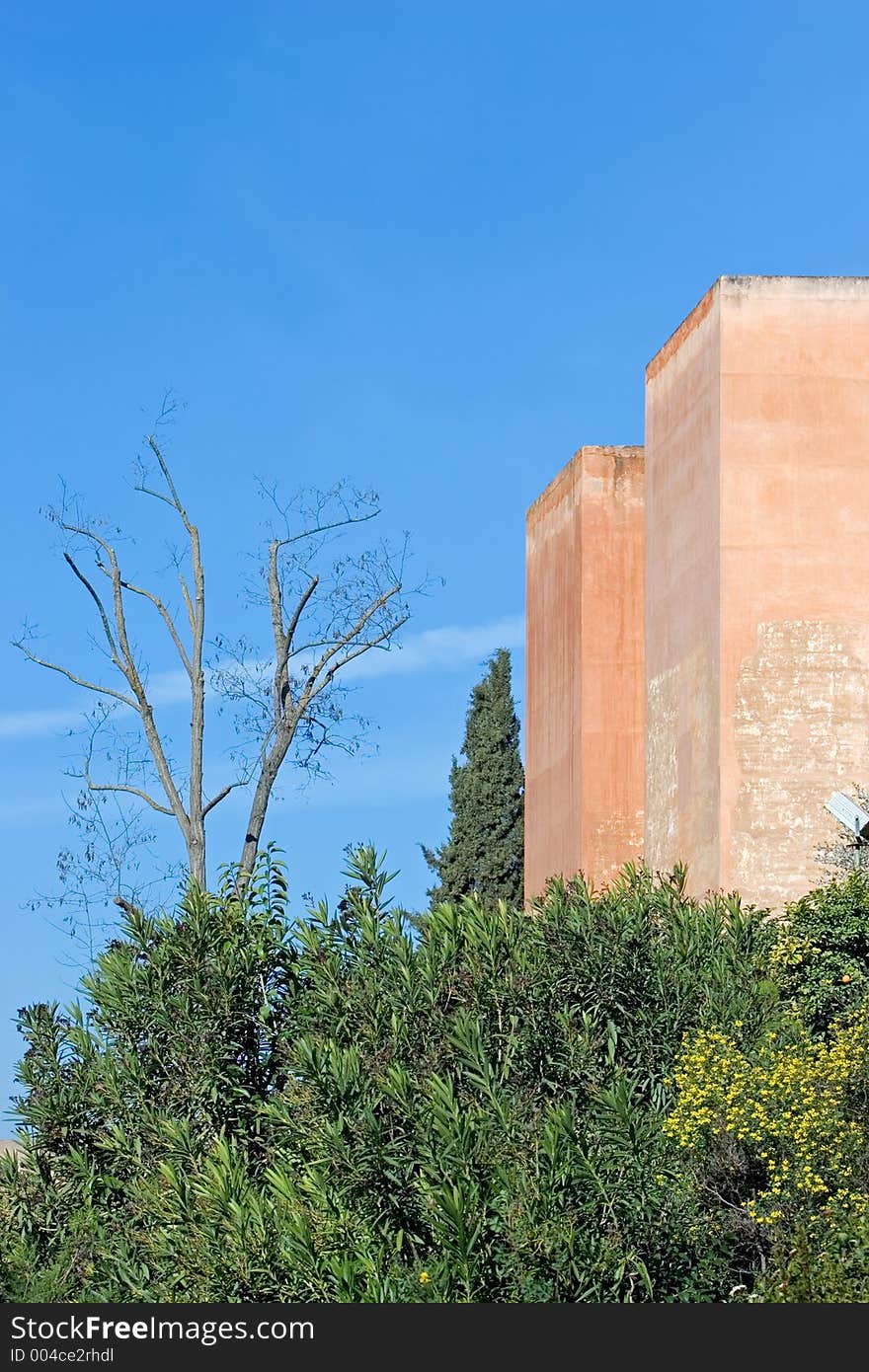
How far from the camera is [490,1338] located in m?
8.46

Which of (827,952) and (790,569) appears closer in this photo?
(827,952)

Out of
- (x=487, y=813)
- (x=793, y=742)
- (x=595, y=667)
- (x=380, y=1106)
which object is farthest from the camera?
(x=487, y=813)

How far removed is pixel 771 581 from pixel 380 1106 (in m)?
9.61

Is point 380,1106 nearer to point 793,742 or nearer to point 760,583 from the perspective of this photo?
point 793,742

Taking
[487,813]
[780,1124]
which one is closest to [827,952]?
[780,1124]

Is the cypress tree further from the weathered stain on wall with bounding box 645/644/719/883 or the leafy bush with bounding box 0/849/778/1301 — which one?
the leafy bush with bounding box 0/849/778/1301

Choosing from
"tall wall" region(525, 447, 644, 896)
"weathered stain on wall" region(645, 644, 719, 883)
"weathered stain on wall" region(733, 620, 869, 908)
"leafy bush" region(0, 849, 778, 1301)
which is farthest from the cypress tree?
"leafy bush" region(0, 849, 778, 1301)

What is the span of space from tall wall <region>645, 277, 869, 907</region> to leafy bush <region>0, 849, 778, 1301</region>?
211 inches

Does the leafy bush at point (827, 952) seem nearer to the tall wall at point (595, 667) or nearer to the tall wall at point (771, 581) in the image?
the tall wall at point (771, 581)

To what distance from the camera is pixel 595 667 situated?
24547 mm

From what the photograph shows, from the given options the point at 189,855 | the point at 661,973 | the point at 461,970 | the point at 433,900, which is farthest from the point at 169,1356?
the point at 433,900

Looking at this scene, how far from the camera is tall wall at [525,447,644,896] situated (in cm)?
2406

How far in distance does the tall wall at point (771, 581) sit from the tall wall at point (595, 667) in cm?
406

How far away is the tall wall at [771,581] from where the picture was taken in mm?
18391
